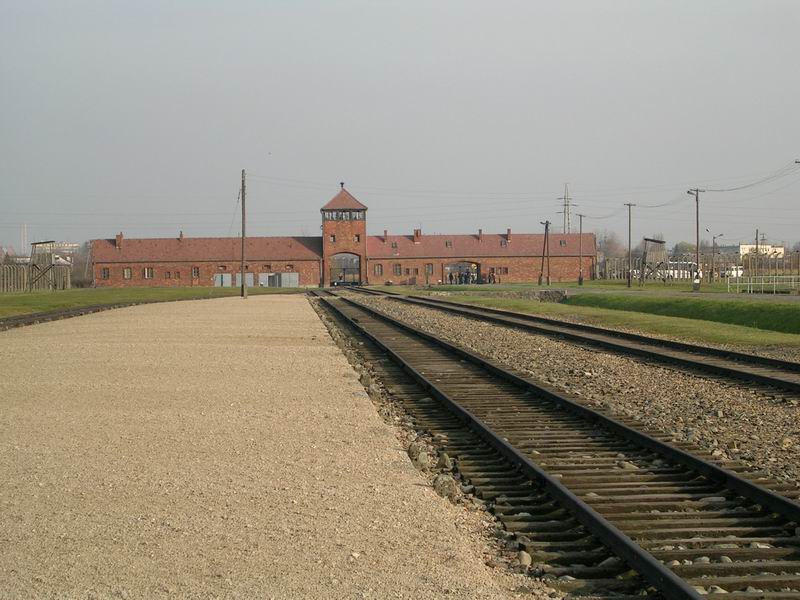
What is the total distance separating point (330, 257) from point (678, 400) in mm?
106193

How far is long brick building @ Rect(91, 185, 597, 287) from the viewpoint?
117 meters

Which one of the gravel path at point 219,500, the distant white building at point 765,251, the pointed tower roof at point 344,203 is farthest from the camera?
the pointed tower roof at point 344,203

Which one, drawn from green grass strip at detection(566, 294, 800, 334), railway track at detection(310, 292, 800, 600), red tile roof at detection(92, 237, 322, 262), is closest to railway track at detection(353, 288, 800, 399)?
railway track at detection(310, 292, 800, 600)

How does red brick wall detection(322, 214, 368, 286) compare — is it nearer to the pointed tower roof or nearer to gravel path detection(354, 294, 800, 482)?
→ the pointed tower roof

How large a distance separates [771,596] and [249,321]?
31.3 metres

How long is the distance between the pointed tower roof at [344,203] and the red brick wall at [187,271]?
265 inches

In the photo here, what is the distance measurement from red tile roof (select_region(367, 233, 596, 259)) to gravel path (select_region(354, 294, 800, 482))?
98.4 metres

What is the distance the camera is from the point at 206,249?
4751 inches

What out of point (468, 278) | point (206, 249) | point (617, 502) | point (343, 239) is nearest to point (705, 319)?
point (617, 502)

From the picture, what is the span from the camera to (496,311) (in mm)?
41594

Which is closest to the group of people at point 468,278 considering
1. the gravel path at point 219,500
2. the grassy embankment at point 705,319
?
the grassy embankment at point 705,319

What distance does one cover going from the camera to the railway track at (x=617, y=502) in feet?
18.2

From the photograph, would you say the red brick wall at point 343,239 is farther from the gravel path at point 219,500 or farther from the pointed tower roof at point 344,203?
the gravel path at point 219,500

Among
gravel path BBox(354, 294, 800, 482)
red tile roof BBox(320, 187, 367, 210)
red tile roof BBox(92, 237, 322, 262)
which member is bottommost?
gravel path BBox(354, 294, 800, 482)
